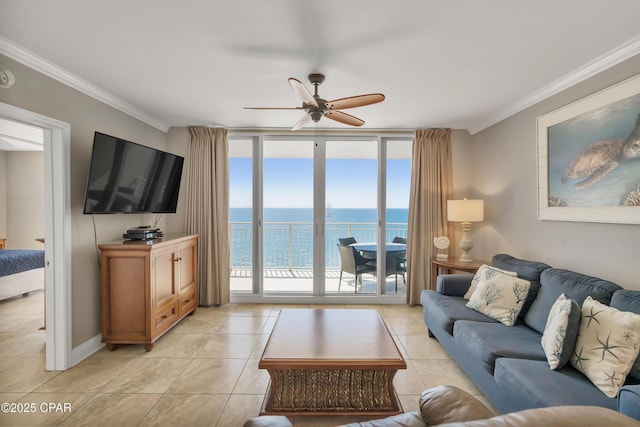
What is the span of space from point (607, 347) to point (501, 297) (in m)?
0.86

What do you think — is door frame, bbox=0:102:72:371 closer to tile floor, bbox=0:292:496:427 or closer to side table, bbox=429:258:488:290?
tile floor, bbox=0:292:496:427

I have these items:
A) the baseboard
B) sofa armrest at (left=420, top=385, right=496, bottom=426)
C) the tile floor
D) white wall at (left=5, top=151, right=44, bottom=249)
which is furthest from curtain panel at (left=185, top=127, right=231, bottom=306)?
white wall at (left=5, top=151, right=44, bottom=249)

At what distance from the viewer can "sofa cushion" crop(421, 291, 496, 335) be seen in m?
2.37

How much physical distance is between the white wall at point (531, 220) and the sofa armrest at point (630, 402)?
1.20 meters

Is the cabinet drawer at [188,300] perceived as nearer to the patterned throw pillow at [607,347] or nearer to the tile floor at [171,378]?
the tile floor at [171,378]

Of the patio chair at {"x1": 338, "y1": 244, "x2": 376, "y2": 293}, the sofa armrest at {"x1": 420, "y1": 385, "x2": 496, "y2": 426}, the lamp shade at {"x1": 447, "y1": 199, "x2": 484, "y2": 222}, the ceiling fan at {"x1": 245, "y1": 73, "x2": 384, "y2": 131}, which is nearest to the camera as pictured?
the sofa armrest at {"x1": 420, "y1": 385, "x2": 496, "y2": 426}

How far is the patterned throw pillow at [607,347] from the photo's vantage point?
142 centimetres

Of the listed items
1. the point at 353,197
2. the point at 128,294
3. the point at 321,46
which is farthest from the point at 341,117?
the point at 128,294

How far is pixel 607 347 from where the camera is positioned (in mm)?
1500

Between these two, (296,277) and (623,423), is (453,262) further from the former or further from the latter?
(623,423)

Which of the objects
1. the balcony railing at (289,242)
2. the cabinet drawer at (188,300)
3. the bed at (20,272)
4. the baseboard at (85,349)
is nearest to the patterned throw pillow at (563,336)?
the balcony railing at (289,242)

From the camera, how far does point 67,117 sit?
2404mm

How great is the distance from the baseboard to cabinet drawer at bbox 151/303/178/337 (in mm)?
544

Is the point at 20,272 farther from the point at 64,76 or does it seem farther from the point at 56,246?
the point at 64,76
